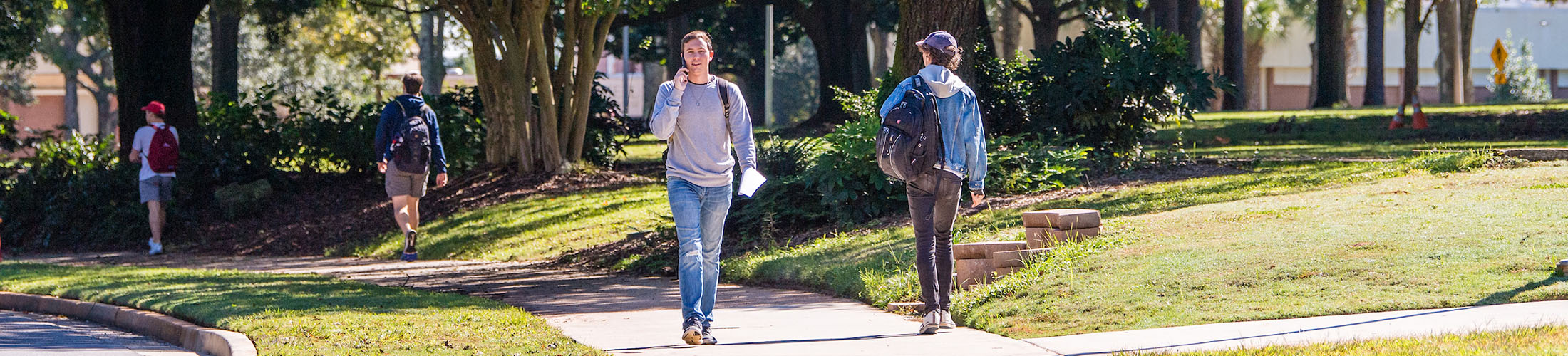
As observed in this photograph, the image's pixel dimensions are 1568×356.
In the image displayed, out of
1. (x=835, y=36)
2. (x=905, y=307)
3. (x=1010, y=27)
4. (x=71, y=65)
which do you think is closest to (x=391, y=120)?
(x=905, y=307)

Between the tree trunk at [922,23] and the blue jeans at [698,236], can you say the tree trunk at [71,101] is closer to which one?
the tree trunk at [922,23]

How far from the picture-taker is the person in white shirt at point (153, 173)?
14672mm

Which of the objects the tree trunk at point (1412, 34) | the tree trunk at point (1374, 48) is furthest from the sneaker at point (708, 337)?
the tree trunk at point (1374, 48)

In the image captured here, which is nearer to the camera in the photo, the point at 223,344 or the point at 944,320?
the point at 944,320

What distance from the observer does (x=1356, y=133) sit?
2300cm

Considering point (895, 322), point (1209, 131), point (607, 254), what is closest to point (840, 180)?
point (607, 254)

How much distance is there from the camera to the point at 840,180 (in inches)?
464

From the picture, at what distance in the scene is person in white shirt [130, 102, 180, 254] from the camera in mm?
14672

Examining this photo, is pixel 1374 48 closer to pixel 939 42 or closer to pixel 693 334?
pixel 939 42

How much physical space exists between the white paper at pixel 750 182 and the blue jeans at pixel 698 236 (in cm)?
15

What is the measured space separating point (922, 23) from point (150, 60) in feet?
32.1

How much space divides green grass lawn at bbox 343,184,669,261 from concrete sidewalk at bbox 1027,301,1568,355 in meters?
6.66

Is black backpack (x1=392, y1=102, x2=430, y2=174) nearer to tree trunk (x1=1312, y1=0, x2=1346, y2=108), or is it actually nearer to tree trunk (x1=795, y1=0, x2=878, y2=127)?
tree trunk (x1=795, y1=0, x2=878, y2=127)

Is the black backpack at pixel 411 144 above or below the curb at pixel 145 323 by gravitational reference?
above
